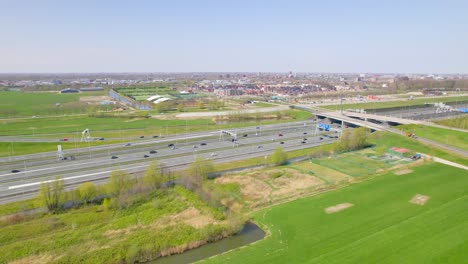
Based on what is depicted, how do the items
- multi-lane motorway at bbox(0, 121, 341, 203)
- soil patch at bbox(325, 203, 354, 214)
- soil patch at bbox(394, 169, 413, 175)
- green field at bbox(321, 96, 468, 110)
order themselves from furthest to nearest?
green field at bbox(321, 96, 468, 110) → soil patch at bbox(394, 169, 413, 175) → multi-lane motorway at bbox(0, 121, 341, 203) → soil patch at bbox(325, 203, 354, 214)

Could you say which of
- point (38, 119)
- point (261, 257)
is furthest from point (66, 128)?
point (261, 257)

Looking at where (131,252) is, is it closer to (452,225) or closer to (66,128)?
(452,225)

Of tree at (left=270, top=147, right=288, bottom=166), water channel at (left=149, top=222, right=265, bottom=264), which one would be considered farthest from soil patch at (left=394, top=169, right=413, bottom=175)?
water channel at (left=149, top=222, right=265, bottom=264)

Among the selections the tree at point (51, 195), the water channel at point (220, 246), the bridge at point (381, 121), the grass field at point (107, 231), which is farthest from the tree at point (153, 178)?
the bridge at point (381, 121)

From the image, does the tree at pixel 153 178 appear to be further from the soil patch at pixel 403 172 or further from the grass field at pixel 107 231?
the soil patch at pixel 403 172

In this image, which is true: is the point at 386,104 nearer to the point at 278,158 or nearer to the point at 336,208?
the point at 278,158

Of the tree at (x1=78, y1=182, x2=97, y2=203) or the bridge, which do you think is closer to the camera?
the tree at (x1=78, y1=182, x2=97, y2=203)

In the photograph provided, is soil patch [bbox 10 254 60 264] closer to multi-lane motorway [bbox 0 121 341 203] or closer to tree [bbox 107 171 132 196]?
tree [bbox 107 171 132 196]
